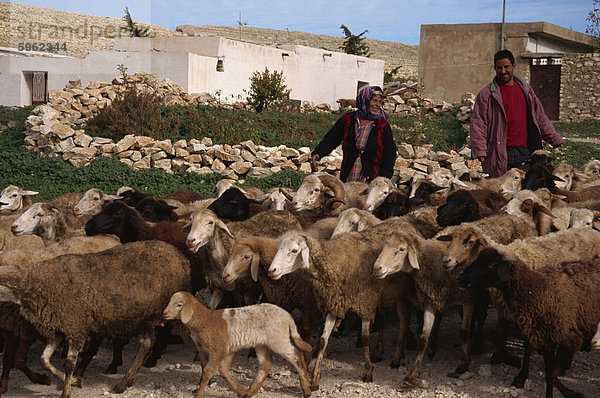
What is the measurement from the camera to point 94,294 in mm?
5258

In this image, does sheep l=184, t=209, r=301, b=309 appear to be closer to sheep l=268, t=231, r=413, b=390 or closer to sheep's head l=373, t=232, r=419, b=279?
sheep l=268, t=231, r=413, b=390

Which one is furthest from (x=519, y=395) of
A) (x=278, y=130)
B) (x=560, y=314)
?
(x=278, y=130)

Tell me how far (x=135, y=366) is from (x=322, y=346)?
150 cm

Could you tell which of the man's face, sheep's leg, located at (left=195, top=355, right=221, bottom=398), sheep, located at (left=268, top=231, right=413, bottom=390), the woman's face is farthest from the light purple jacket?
sheep's leg, located at (left=195, top=355, right=221, bottom=398)

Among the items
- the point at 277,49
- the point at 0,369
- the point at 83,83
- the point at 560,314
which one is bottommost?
the point at 0,369

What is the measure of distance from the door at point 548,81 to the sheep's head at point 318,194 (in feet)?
67.5

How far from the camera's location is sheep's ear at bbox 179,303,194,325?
16.3ft

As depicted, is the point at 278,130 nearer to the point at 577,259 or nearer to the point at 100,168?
the point at 100,168

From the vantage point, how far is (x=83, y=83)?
76.5 feet

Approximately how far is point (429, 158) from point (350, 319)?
9207 mm

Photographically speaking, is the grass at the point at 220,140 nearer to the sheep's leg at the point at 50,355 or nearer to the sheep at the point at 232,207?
the sheep at the point at 232,207

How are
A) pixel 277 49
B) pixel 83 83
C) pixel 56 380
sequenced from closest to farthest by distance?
1. pixel 56 380
2. pixel 83 83
3. pixel 277 49

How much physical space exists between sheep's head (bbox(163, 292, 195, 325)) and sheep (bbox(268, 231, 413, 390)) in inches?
30.1

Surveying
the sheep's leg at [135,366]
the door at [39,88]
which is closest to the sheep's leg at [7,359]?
the sheep's leg at [135,366]
